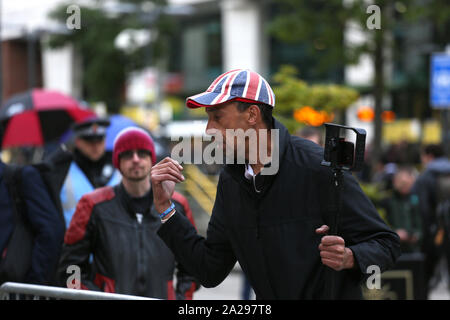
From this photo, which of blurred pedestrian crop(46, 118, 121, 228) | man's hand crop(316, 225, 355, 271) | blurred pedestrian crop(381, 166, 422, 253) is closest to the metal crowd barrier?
man's hand crop(316, 225, 355, 271)

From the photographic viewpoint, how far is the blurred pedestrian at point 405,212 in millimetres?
9320

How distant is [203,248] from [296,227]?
0.55 m

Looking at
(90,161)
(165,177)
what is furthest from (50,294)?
(90,161)

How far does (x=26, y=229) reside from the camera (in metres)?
5.22

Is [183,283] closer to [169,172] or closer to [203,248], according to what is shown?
[203,248]

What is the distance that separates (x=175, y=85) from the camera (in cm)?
4753

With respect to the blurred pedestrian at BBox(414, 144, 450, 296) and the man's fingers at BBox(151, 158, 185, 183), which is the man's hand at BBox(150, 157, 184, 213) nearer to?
the man's fingers at BBox(151, 158, 185, 183)

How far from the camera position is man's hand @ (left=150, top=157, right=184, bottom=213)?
334 centimetres

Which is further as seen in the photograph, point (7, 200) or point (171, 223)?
point (7, 200)

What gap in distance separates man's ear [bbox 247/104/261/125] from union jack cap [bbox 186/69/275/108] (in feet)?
0.12

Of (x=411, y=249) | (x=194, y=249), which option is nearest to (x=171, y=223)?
(x=194, y=249)

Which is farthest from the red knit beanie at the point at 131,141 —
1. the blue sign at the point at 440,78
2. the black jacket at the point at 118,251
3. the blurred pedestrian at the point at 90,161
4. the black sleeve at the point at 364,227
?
the blue sign at the point at 440,78
